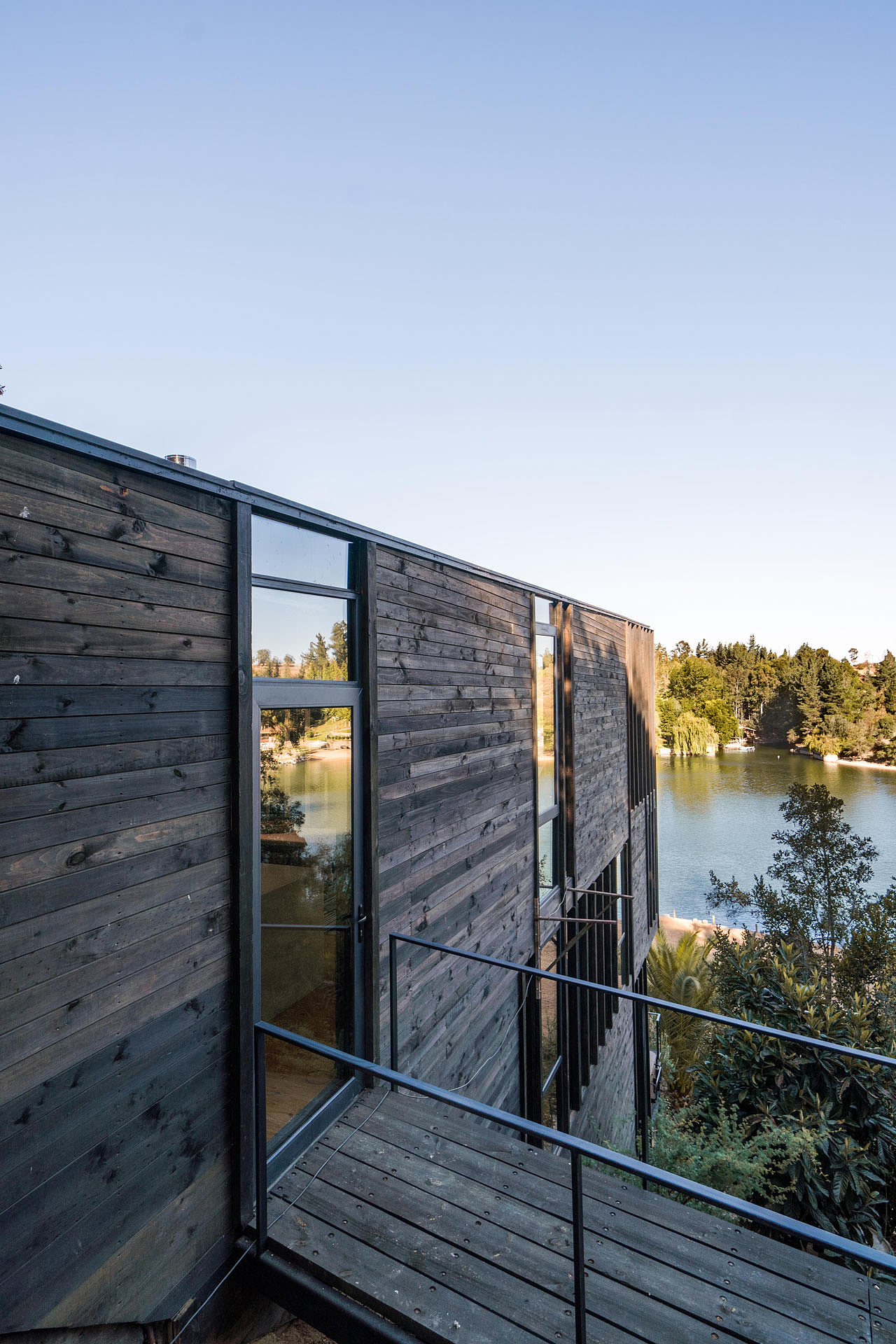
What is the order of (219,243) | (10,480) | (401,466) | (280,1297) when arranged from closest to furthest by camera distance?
(10,480) → (280,1297) → (219,243) → (401,466)

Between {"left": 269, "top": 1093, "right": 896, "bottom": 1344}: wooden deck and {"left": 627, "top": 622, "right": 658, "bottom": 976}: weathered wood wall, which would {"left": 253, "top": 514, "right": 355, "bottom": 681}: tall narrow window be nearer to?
{"left": 269, "top": 1093, "right": 896, "bottom": 1344}: wooden deck

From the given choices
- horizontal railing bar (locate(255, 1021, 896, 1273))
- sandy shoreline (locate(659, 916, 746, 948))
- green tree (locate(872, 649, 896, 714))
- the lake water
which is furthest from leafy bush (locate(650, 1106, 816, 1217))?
green tree (locate(872, 649, 896, 714))

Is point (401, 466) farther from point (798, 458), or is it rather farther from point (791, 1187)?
point (791, 1187)

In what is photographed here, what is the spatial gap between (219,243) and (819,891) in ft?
54.2

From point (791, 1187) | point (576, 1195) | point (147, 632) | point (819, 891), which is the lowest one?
point (819, 891)

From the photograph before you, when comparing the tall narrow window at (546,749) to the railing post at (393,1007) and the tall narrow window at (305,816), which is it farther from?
the tall narrow window at (305,816)

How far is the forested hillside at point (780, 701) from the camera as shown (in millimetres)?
37625

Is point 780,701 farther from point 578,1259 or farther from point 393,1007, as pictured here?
point 578,1259

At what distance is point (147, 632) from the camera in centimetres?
207

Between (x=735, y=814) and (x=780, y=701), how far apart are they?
19178mm

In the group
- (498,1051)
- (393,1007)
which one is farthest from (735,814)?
(393,1007)

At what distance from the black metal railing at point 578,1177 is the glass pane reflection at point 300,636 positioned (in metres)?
1.35

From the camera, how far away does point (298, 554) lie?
9.50 feet

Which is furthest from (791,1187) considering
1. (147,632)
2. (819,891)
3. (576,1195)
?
(819,891)
